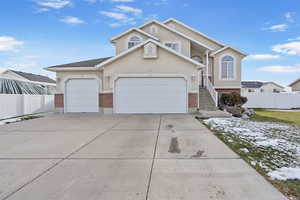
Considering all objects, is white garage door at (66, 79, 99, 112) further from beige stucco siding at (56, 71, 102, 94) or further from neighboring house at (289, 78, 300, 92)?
neighboring house at (289, 78, 300, 92)

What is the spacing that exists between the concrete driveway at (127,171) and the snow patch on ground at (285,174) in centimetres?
31

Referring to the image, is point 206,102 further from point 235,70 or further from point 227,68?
point 235,70

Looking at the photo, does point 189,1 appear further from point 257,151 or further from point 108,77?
point 257,151

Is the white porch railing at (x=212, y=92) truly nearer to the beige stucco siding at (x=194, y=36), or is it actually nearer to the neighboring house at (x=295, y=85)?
the beige stucco siding at (x=194, y=36)

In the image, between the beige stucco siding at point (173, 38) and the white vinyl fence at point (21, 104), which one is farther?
the beige stucco siding at point (173, 38)

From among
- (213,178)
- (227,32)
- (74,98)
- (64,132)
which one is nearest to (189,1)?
(227,32)

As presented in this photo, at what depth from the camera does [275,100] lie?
72.9ft

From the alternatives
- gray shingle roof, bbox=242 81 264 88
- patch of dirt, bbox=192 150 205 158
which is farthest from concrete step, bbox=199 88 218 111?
gray shingle roof, bbox=242 81 264 88

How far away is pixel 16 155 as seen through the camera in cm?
503

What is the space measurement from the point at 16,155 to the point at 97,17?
589 inches

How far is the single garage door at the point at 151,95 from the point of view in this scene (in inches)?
532

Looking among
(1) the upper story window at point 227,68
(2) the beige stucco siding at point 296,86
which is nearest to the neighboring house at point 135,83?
(1) the upper story window at point 227,68

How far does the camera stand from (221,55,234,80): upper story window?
1861cm

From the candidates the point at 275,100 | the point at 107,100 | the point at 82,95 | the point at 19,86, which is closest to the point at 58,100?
the point at 82,95
